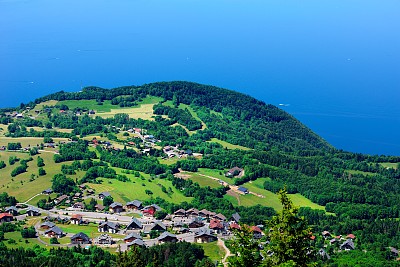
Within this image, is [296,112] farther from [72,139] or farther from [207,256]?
[207,256]

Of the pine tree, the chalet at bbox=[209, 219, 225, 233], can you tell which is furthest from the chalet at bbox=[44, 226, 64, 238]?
the pine tree

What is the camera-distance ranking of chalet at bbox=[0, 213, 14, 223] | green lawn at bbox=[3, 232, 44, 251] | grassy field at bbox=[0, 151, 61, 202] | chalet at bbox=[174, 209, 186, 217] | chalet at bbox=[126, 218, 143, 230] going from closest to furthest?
green lawn at bbox=[3, 232, 44, 251], chalet at bbox=[126, 218, 143, 230], chalet at bbox=[0, 213, 14, 223], chalet at bbox=[174, 209, 186, 217], grassy field at bbox=[0, 151, 61, 202]

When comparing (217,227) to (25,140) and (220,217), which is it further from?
(25,140)

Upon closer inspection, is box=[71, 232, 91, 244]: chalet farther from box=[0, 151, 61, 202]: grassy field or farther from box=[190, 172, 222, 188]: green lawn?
box=[190, 172, 222, 188]: green lawn

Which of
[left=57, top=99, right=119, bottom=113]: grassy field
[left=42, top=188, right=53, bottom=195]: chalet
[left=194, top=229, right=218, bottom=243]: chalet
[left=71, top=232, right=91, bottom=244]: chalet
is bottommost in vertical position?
[left=71, top=232, right=91, bottom=244]: chalet

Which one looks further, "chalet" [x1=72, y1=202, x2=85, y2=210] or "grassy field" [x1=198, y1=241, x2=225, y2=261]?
"chalet" [x1=72, y1=202, x2=85, y2=210]

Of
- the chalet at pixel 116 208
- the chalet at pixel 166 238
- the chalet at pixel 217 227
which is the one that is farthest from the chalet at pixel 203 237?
the chalet at pixel 116 208
